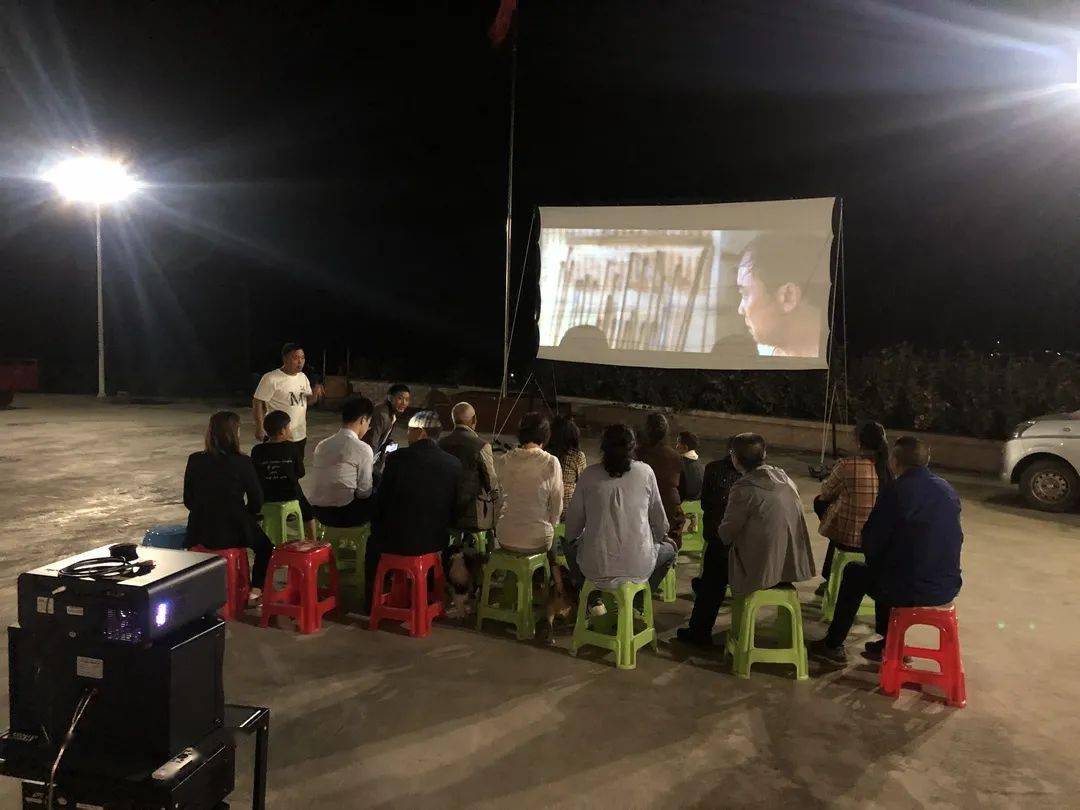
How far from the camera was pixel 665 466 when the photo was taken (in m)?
5.14

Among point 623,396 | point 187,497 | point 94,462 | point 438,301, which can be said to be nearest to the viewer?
point 187,497

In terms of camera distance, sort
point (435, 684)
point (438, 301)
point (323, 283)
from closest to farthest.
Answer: point (435, 684), point (438, 301), point (323, 283)

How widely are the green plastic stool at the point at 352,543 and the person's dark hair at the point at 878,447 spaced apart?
302 centimetres

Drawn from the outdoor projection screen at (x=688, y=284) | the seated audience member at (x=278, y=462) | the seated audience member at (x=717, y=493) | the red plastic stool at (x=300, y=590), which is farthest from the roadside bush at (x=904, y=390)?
the red plastic stool at (x=300, y=590)

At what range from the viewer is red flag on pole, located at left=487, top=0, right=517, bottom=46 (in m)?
11.2

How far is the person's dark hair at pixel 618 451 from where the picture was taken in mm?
4199

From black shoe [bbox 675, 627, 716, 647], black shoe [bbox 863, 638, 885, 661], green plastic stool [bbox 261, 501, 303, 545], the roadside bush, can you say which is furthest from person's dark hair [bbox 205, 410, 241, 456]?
the roadside bush

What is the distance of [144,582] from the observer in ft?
6.61

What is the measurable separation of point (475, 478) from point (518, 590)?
729 mm

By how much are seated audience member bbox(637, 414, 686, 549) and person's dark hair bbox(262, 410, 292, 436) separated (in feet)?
7.68

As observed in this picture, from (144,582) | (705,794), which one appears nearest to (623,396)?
(705,794)

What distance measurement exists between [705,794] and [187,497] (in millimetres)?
3212

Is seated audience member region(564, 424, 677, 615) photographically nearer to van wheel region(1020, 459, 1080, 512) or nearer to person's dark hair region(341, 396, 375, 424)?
person's dark hair region(341, 396, 375, 424)

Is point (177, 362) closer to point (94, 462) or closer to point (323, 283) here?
point (323, 283)
